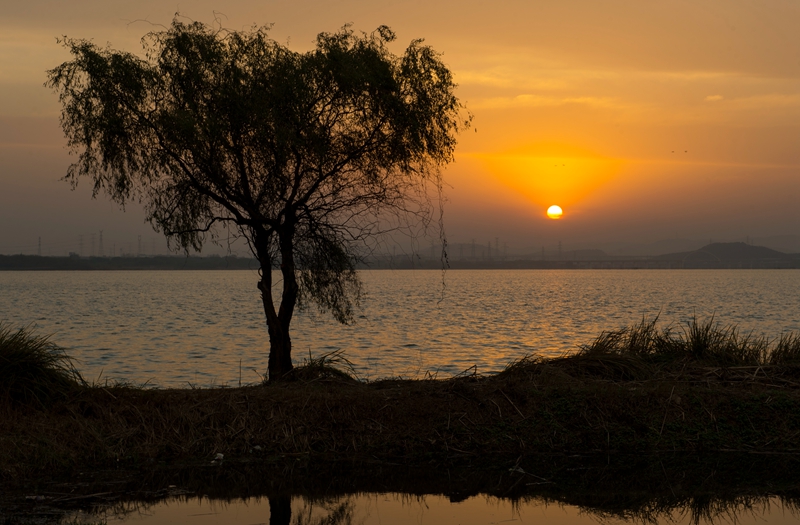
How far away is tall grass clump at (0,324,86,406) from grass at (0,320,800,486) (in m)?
0.03

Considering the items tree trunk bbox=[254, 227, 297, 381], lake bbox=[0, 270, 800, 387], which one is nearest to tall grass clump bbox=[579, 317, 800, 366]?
lake bbox=[0, 270, 800, 387]

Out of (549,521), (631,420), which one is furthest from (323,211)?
(549,521)

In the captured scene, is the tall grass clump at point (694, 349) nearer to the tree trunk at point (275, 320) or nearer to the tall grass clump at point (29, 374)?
the tree trunk at point (275, 320)

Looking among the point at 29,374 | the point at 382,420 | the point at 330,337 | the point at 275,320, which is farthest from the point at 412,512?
the point at 330,337

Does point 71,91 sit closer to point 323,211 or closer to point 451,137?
point 323,211

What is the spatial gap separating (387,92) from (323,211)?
346 centimetres

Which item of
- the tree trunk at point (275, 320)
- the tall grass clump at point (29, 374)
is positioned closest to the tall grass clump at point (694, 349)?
the tree trunk at point (275, 320)

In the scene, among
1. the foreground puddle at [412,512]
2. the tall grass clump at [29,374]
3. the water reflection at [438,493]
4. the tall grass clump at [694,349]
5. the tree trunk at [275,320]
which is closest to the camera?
the foreground puddle at [412,512]

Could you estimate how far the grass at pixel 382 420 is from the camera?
12656 millimetres

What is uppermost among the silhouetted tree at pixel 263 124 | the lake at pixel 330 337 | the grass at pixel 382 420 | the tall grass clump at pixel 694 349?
the silhouetted tree at pixel 263 124

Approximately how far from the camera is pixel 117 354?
36.2m

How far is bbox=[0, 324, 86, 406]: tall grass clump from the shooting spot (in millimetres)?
13445

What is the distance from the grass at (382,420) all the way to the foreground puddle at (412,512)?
2040mm

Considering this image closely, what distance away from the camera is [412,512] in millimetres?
10281
